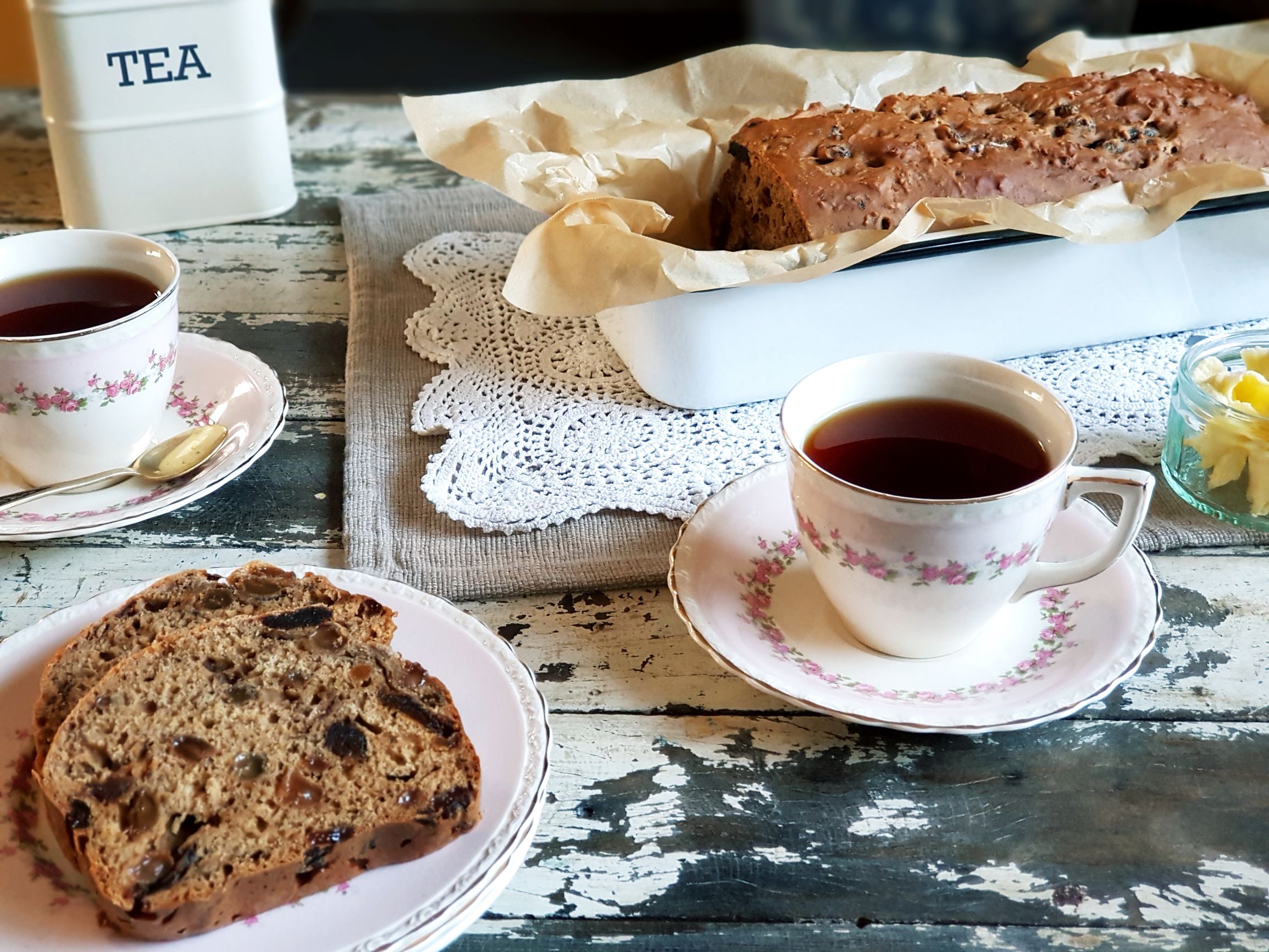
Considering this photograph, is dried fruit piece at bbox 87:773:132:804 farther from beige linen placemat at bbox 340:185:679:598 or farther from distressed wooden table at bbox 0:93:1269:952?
beige linen placemat at bbox 340:185:679:598

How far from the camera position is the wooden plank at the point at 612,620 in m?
0.90

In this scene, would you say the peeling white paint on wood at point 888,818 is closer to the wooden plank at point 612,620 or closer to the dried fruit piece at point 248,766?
the wooden plank at point 612,620

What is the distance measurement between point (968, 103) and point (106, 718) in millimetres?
1270

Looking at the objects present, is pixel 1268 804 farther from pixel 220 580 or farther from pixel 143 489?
pixel 143 489

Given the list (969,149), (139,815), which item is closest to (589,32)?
(969,149)

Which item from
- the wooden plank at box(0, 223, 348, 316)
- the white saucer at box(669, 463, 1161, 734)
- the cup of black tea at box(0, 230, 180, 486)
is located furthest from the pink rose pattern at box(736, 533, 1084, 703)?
the wooden plank at box(0, 223, 348, 316)

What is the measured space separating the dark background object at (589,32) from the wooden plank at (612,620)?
2.79m

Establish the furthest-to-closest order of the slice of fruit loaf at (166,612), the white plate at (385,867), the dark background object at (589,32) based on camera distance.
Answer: the dark background object at (589,32)
the slice of fruit loaf at (166,612)
the white plate at (385,867)

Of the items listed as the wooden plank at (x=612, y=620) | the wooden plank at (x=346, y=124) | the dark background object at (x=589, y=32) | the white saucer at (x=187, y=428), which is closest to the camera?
the wooden plank at (x=612, y=620)

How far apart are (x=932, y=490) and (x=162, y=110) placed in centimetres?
122

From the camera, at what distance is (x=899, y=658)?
893 mm

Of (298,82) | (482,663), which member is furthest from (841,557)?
(298,82)

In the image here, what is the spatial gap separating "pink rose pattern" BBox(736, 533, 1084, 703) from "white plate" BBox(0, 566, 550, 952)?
206 millimetres

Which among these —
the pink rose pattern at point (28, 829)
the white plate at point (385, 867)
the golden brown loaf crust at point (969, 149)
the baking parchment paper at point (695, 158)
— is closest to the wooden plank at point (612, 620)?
the white plate at point (385, 867)
